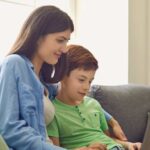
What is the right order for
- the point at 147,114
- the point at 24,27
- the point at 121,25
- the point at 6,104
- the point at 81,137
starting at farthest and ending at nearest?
the point at 121,25
the point at 147,114
the point at 81,137
the point at 24,27
the point at 6,104

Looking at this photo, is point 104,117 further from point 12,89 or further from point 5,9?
point 5,9

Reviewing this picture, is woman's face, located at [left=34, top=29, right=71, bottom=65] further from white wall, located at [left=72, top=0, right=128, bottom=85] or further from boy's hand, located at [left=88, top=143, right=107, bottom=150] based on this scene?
white wall, located at [left=72, top=0, right=128, bottom=85]

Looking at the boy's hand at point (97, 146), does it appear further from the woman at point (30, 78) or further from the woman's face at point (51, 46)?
the woman's face at point (51, 46)

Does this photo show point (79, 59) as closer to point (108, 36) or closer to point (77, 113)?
point (77, 113)

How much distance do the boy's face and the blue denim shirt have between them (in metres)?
0.34

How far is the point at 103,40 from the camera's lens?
2.76 m

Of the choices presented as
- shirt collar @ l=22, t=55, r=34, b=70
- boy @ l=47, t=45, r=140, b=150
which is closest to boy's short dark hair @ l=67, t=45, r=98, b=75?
boy @ l=47, t=45, r=140, b=150

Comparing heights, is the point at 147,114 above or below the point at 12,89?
below

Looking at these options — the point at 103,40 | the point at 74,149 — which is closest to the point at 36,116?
the point at 74,149

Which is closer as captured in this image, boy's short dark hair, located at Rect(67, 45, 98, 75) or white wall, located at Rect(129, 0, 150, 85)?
boy's short dark hair, located at Rect(67, 45, 98, 75)

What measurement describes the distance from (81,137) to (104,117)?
24 cm

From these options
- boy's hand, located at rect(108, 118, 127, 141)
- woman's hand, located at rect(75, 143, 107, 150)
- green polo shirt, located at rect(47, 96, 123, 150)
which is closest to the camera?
woman's hand, located at rect(75, 143, 107, 150)

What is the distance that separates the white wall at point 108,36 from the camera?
106 inches

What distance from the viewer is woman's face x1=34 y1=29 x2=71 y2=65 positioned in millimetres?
1575
